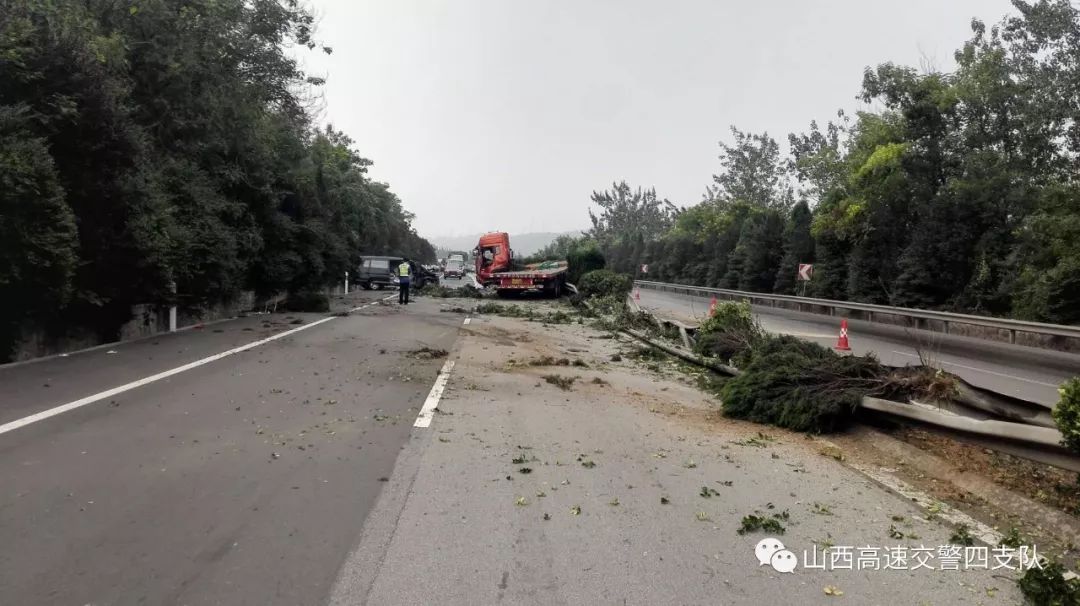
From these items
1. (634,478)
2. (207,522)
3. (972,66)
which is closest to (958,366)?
(634,478)

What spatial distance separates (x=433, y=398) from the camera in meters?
9.16

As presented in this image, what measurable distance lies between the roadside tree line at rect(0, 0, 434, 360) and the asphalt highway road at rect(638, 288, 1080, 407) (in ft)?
40.5

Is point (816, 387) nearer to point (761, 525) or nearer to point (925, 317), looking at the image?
point (761, 525)

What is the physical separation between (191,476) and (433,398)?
12.5 feet

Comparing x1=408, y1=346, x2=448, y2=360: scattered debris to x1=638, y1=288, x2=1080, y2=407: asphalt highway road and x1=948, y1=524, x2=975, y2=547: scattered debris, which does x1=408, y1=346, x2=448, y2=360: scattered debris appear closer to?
x1=638, y1=288, x2=1080, y2=407: asphalt highway road

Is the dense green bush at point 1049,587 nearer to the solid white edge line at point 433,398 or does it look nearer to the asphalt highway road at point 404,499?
the asphalt highway road at point 404,499

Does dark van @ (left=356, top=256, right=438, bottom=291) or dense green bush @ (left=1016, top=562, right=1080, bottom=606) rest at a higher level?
dark van @ (left=356, top=256, right=438, bottom=291)

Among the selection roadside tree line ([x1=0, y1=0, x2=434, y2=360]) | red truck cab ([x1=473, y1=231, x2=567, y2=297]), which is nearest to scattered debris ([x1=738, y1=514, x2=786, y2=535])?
roadside tree line ([x1=0, y1=0, x2=434, y2=360])

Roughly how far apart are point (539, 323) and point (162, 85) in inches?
454

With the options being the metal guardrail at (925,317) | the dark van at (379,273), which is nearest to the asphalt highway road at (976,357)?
the metal guardrail at (925,317)

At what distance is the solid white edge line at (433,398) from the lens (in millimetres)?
7818

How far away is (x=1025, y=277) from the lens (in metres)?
22.1

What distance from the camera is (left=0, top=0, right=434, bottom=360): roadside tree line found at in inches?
415

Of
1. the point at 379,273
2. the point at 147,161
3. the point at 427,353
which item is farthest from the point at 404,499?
the point at 379,273
